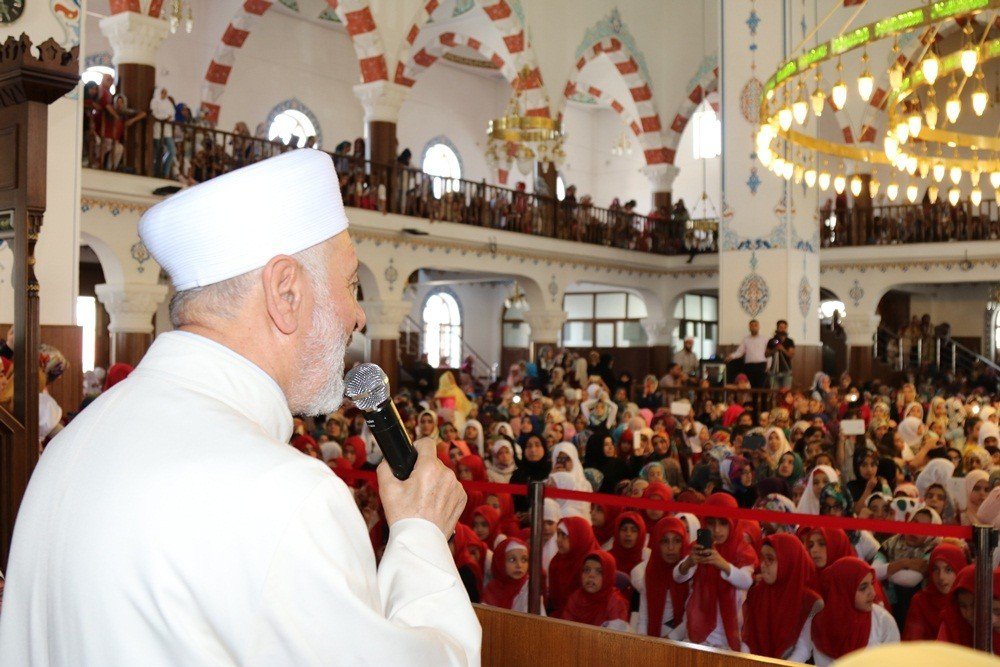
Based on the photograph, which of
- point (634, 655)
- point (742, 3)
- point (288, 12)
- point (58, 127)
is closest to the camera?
point (634, 655)

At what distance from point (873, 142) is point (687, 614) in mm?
15616

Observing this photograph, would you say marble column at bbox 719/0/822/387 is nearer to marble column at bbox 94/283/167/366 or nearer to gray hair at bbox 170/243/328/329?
marble column at bbox 94/283/167/366

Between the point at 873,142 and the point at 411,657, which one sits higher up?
the point at 873,142

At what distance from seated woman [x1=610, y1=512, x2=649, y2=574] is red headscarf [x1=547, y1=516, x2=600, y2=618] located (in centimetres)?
29

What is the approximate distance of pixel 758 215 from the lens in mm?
12969

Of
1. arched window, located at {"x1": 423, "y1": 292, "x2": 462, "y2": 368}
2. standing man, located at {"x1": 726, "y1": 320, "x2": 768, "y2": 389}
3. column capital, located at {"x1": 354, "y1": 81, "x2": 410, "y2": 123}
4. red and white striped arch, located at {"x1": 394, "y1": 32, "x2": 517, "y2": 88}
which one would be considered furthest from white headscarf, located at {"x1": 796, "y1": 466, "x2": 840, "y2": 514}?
arched window, located at {"x1": 423, "y1": 292, "x2": 462, "y2": 368}

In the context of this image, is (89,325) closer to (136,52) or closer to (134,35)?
(136,52)

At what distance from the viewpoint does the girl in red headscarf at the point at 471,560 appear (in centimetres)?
503

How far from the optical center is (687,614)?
464 cm

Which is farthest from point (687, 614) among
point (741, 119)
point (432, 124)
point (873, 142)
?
point (432, 124)

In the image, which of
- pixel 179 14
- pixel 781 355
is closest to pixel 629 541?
pixel 179 14

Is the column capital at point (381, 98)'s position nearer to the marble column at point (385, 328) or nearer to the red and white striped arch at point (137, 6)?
the marble column at point (385, 328)

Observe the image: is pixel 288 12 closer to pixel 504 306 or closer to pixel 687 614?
pixel 504 306

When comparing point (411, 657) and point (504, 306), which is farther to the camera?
point (504, 306)
